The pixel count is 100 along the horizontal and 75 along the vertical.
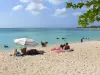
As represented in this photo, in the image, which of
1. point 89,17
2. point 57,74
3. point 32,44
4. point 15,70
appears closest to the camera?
point 89,17

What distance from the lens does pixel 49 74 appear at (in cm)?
1157

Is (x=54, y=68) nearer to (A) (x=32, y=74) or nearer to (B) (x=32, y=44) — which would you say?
(A) (x=32, y=74)

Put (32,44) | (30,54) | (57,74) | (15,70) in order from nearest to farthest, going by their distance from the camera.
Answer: (57,74)
(15,70)
(30,54)
(32,44)

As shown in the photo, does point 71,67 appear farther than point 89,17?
Yes

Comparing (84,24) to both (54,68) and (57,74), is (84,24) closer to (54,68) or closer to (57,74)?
(57,74)

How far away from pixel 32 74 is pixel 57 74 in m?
1.42

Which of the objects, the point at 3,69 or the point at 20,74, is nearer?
the point at 20,74

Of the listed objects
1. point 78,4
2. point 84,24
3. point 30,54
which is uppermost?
point 78,4

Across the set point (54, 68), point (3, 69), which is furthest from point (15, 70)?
point (54, 68)

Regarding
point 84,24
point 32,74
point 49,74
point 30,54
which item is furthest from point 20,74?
point 30,54

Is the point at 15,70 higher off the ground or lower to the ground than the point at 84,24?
lower

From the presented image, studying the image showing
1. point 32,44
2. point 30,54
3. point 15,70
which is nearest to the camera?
point 15,70

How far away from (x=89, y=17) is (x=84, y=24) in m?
0.35

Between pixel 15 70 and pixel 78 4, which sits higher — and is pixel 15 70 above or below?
below
